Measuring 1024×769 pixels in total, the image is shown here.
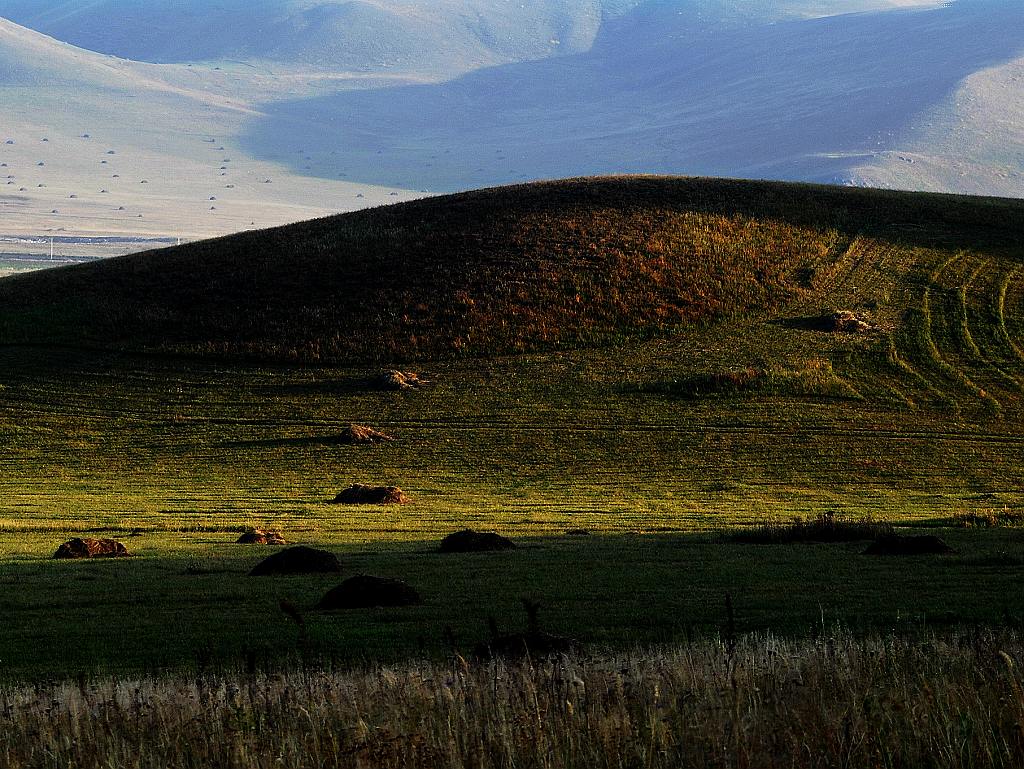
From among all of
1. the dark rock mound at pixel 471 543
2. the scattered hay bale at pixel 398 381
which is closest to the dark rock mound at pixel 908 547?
the dark rock mound at pixel 471 543

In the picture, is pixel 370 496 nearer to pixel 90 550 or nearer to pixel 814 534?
pixel 90 550

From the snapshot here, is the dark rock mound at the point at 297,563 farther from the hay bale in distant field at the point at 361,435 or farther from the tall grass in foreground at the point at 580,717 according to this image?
the hay bale in distant field at the point at 361,435

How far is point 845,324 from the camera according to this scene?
67.9 meters

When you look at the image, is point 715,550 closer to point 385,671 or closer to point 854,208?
point 385,671

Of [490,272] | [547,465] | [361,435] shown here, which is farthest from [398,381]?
[490,272]

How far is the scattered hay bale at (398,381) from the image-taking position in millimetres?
61031

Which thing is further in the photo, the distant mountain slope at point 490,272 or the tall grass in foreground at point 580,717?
the distant mountain slope at point 490,272

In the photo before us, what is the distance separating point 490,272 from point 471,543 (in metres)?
49.1

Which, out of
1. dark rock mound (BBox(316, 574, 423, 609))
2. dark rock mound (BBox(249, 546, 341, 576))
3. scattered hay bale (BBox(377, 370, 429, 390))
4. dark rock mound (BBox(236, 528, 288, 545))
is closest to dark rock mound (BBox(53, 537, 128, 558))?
dark rock mound (BBox(236, 528, 288, 545))

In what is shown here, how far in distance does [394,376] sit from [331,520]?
84.8 feet

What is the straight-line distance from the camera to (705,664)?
38.7 feet

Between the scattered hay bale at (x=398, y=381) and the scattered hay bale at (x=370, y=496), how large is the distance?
19.6 m

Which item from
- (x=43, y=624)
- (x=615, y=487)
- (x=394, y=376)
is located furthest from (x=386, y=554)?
(x=394, y=376)

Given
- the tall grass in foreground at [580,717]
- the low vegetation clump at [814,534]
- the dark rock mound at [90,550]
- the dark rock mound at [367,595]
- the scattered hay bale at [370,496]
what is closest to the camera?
the tall grass in foreground at [580,717]
